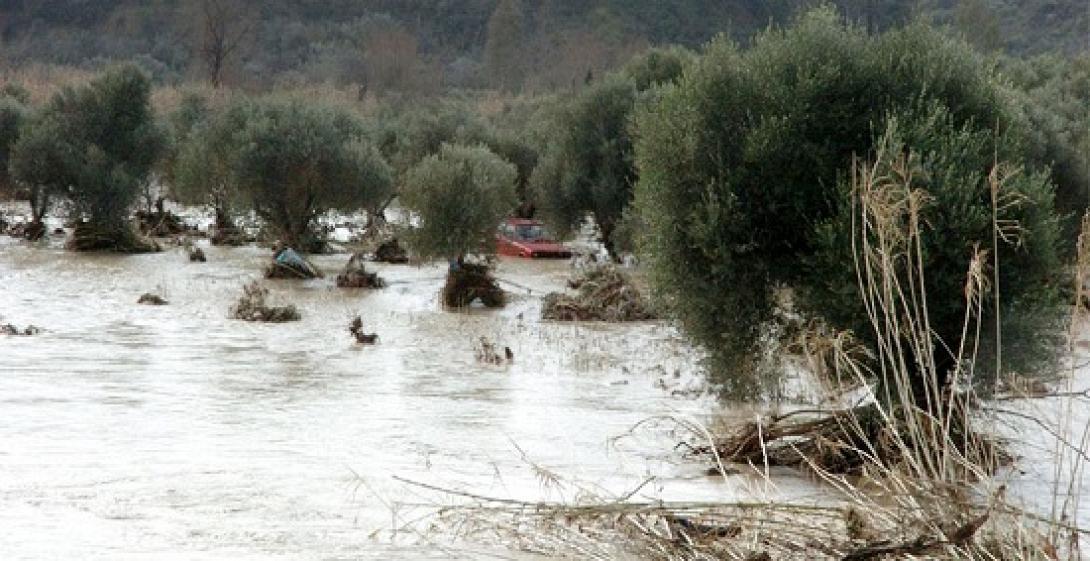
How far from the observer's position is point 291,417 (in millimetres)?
17672

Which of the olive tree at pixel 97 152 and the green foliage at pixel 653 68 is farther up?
the green foliage at pixel 653 68

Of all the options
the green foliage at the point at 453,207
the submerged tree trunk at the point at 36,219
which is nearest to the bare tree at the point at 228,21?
the submerged tree trunk at the point at 36,219

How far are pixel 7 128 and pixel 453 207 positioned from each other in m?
22.9

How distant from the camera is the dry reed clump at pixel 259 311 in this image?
28453mm

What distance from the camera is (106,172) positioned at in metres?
43.7

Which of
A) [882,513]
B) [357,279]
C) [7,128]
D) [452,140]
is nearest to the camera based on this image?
[882,513]

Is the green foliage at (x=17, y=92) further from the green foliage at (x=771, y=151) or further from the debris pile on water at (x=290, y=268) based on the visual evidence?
the green foliage at (x=771, y=151)

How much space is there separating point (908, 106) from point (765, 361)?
3.57 m

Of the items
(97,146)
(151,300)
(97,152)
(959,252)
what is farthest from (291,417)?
(97,146)

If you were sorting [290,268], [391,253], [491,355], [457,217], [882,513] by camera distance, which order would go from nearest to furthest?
1. [882,513]
2. [491,355]
3. [457,217]
4. [290,268]
5. [391,253]

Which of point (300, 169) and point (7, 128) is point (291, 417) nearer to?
point (300, 169)

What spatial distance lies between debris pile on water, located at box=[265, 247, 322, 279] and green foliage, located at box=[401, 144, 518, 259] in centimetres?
393

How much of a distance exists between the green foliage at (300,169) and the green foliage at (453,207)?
6452 millimetres

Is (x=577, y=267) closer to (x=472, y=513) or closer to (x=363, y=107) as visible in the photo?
(x=472, y=513)
